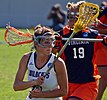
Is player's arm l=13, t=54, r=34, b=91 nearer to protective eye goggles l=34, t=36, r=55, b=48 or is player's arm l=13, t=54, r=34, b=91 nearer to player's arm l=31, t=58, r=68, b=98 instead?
player's arm l=31, t=58, r=68, b=98

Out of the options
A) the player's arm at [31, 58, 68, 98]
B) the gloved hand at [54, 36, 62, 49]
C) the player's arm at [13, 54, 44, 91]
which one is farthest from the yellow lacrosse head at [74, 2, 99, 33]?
the gloved hand at [54, 36, 62, 49]

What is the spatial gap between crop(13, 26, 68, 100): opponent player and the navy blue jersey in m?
1.02

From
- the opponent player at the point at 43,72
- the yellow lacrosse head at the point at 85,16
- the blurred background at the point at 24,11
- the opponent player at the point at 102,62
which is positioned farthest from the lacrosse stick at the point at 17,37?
the blurred background at the point at 24,11

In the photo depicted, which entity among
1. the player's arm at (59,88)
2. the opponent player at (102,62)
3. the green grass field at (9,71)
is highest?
the player's arm at (59,88)

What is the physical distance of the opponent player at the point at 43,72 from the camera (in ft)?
20.0

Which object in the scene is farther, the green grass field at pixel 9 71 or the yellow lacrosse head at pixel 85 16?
the green grass field at pixel 9 71

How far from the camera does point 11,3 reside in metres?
38.9

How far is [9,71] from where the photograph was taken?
1454 centimetres

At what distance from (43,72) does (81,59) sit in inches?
45.3

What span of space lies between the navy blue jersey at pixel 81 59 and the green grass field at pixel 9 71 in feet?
1.81

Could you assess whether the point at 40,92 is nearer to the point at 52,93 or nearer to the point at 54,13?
the point at 52,93

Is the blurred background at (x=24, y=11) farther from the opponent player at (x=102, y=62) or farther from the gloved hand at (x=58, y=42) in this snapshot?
the gloved hand at (x=58, y=42)

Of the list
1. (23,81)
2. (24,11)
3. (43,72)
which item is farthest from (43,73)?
(24,11)

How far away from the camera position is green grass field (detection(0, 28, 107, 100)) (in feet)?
35.7
